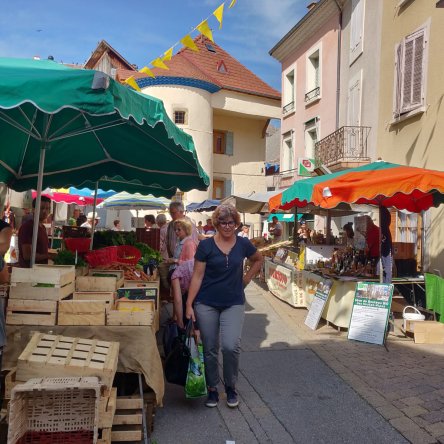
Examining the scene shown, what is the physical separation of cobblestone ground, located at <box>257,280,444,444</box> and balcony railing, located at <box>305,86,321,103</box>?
532 inches

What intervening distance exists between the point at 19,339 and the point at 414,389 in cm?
382

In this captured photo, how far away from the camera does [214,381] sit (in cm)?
416

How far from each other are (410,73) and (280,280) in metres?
5.73

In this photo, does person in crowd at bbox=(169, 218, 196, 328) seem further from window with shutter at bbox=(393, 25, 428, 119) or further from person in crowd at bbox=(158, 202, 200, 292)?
window with shutter at bbox=(393, 25, 428, 119)

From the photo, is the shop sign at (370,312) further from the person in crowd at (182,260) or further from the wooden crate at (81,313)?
the wooden crate at (81,313)

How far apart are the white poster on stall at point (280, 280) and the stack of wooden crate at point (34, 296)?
638 cm

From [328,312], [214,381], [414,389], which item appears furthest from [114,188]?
[414,389]

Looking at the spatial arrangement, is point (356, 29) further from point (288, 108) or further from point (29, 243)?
point (29, 243)

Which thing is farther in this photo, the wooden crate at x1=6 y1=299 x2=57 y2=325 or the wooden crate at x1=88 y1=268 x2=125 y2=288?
the wooden crate at x1=88 y1=268 x2=125 y2=288

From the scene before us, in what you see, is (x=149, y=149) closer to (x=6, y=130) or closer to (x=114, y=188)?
(x=6, y=130)

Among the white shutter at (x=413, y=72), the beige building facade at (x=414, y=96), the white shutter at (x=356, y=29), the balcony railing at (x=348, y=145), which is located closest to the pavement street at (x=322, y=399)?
the beige building facade at (x=414, y=96)

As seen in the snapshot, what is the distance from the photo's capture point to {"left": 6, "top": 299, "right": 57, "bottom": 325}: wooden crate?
358 cm

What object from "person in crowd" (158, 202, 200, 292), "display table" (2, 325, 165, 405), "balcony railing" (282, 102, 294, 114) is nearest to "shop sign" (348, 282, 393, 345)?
A: "person in crowd" (158, 202, 200, 292)

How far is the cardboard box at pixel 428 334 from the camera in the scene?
21.1 feet
